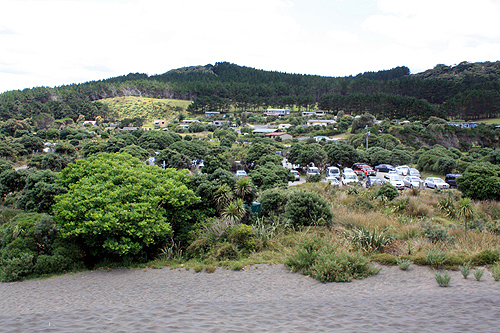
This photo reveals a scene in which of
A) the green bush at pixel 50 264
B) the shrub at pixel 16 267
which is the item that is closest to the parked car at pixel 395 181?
the green bush at pixel 50 264

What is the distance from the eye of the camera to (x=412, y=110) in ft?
296

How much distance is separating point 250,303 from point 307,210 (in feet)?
21.6

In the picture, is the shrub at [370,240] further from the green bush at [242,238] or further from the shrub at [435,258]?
the green bush at [242,238]

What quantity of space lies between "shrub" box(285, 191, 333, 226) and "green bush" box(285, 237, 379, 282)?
3361 mm

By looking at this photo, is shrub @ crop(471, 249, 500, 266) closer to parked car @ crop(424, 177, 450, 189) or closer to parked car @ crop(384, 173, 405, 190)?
parked car @ crop(384, 173, 405, 190)

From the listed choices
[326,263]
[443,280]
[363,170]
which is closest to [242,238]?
[326,263]

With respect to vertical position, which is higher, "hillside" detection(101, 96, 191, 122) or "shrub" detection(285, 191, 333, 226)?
"hillside" detection(101, 96, 191, 122)

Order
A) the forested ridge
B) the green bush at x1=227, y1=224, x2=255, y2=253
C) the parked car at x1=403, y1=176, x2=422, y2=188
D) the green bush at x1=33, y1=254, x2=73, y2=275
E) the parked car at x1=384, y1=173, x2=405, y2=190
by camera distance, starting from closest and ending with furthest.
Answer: the green bush at x1=33, y1=254, x2=73, y2=275 < the green bush at x1=227, y1=224, x2=255, y2=253 < the parked car at x1=384, y1=173, x2=405, y2=190 < the parked car at x1=403, y1=176, x2=422, y2=188 < the forested ridge

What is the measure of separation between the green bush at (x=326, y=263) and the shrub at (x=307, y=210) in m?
3.36

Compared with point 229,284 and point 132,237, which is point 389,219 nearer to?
point 229,284

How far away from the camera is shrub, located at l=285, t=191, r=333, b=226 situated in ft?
Answer: 44.2

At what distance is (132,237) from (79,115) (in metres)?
116

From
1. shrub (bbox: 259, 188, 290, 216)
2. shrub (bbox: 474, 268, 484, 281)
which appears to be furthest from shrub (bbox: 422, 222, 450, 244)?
shrub (bbox: 259, 188, 290, 216)

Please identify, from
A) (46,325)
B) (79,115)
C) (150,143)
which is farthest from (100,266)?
(79,115)
